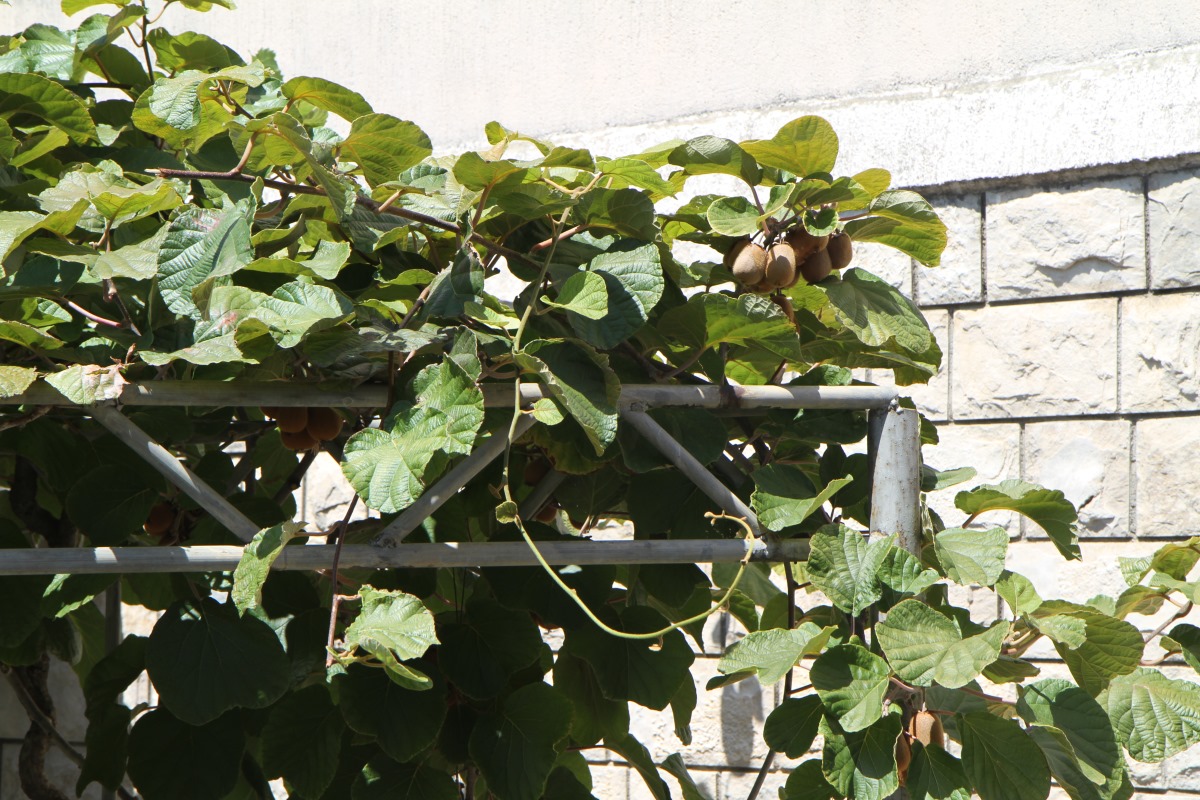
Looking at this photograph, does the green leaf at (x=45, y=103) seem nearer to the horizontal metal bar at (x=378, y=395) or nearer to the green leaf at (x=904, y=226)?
the horizontal metal bar at (x=378, y=395)

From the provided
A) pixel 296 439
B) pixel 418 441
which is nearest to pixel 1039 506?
pixel 418 441

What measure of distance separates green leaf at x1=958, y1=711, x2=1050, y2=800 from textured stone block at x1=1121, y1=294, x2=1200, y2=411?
161 centimetres

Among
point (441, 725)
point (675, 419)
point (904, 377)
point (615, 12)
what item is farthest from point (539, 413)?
point (615, 12)

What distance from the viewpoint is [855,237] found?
141 centimetres

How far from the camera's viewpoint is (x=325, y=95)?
52.2 inches

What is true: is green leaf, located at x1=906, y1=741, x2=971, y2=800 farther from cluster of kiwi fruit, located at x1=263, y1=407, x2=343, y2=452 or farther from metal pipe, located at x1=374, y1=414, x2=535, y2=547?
cluster of kiwi fruit, located at x1=263, y1=407, x2=343, y2=452

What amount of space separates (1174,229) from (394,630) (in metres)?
2.22

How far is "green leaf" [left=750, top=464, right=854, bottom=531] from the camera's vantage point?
1317 mm

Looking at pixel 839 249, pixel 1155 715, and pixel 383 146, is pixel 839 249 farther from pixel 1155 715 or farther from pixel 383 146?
pixel 1155 715

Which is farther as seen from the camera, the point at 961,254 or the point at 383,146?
the point at 961,254

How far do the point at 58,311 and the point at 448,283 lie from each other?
43 centimetres

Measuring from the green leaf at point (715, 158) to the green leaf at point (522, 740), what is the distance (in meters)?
0.65

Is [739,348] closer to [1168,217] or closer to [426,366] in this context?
[426,366]

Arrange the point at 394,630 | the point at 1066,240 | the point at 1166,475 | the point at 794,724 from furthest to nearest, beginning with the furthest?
the point at 1066,240 < the point at 1166,475 < the point at 794,724 < the point at 394,630
